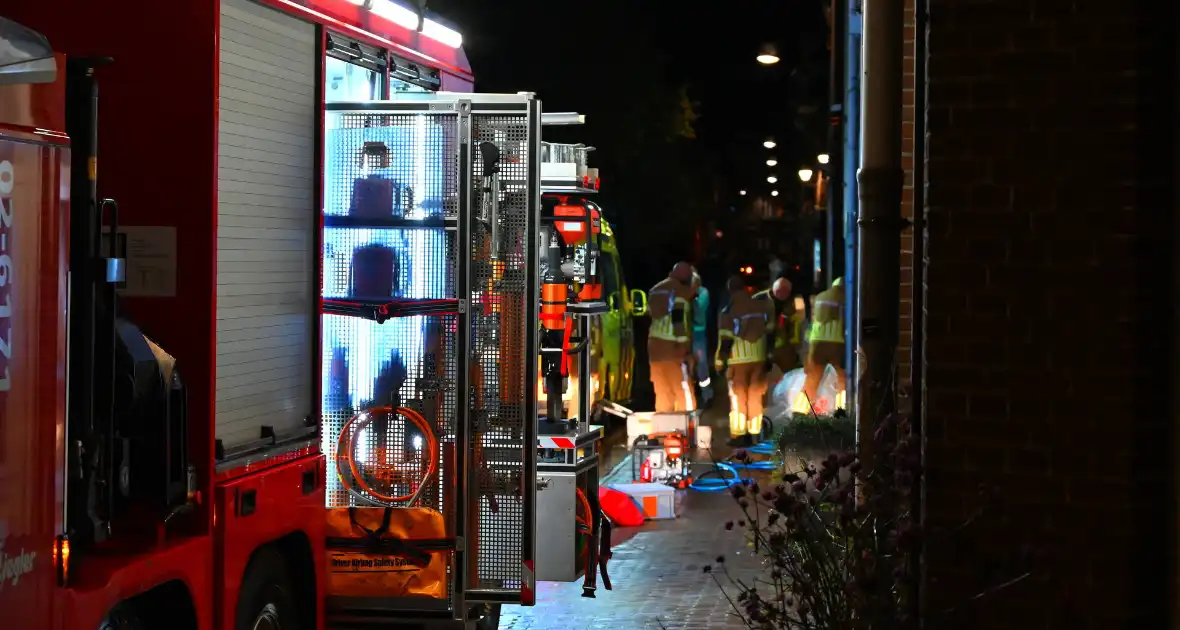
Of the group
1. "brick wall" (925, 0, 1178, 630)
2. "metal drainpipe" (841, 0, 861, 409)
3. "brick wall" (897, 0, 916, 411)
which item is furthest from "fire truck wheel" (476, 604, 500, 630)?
"metal drainpipe" (841, 0, 861, 409)

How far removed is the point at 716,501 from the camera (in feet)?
45.6

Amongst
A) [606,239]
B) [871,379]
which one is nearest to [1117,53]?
[871,379]

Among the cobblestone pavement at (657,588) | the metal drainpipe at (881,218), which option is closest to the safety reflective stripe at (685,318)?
the cobblestone pavement at (657,588)

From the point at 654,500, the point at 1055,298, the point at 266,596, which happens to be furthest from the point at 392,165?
the point at 654,500

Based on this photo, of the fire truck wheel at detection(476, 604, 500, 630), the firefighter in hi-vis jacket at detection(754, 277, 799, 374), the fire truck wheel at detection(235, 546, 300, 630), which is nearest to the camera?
the fire truck wheel at detection(235, 546, 300, 630)

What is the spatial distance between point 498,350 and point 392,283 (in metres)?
0.65

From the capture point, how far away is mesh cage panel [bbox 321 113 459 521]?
7.71m

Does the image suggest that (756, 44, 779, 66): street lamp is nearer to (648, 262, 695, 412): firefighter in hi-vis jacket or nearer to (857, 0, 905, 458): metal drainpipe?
(648, 262, 695, 412): firefighter in hi-vis jacket

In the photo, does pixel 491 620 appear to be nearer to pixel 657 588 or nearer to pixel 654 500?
pixel 657 588

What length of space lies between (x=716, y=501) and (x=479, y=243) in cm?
673

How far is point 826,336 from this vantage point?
56.5 ft

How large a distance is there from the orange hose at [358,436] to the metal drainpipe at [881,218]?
2831 mm

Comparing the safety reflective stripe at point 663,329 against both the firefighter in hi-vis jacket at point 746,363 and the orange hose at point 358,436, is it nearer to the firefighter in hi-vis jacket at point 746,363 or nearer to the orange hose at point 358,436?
the firefighter in hi-vis jacket at point 746,363

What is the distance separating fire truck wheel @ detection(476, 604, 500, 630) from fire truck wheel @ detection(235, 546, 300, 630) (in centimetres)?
186
